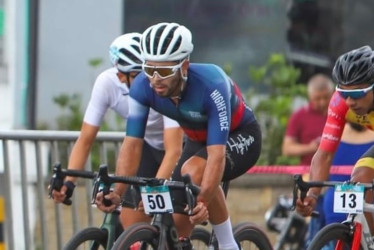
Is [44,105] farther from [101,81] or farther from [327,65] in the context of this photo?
[101,81]

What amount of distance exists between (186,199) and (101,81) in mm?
1509

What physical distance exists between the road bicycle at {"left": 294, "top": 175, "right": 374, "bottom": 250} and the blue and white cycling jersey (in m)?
0.58

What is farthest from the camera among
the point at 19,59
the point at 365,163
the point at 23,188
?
the point at 19,59

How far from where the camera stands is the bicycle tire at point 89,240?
8.91m

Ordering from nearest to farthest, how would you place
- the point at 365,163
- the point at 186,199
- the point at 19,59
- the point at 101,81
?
the point at 186,199 < the point at 365,163 < the point at 101,81 < the point at 19,59

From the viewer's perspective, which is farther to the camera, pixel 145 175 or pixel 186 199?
pixel 145 175

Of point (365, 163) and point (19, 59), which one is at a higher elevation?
point (365, 163)

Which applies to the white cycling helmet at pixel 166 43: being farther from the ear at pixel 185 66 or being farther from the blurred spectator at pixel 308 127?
the blurred spectator at pixel 308 127

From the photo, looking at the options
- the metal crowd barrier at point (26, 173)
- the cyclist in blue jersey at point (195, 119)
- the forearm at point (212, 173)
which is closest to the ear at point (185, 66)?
the cyclist in blue jersey at point (195, 119)

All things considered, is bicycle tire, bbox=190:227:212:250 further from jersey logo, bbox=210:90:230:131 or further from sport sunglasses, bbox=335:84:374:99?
sport sunglasses, bbox=335:84:374:99

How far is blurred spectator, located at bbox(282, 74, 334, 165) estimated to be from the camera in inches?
520

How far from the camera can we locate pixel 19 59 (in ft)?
49.2

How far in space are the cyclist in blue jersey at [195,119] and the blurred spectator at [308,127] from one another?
154 inches

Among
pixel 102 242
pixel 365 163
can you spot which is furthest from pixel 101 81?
pixel 365 163
